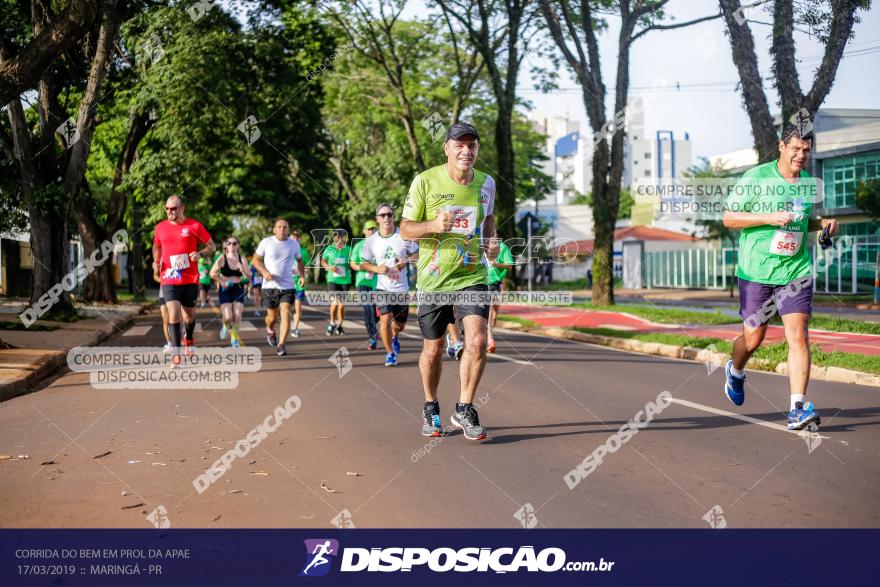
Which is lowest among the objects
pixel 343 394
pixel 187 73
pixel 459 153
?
pixel 343 394

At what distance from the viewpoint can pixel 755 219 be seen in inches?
257

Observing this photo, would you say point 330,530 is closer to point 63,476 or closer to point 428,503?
point 428,503

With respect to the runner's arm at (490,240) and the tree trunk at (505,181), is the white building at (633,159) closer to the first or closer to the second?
the tree trunk at (505,181)

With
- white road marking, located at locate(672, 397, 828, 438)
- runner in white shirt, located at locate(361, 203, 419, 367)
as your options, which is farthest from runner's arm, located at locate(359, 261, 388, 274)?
white road marking, located at locate(672, 397, 828, 438)

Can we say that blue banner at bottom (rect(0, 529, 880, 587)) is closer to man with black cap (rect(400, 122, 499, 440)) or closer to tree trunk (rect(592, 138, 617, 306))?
man with black cap (rect(400, 122, 499, 440))

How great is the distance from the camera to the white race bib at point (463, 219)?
245 inches

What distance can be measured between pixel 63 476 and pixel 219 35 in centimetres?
2205

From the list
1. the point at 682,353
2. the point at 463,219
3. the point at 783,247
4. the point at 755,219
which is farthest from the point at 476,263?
the point at 682,353

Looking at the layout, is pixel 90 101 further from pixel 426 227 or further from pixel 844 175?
pixel 844 175

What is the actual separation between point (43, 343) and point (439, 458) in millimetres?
10490

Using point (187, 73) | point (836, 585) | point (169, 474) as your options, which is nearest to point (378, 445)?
point (169, 474)

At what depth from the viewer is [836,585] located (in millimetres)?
3404

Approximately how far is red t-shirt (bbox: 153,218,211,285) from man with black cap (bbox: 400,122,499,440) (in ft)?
18.1

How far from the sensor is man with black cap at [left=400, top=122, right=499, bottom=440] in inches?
245
